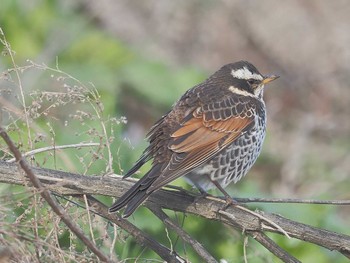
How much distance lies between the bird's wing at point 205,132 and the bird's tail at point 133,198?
0.76 ft

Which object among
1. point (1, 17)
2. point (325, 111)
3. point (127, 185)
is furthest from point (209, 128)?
point (325, 111)

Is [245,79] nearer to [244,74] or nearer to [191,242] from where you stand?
[244,74]

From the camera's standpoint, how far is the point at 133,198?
435 cm

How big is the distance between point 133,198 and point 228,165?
0.94 metres

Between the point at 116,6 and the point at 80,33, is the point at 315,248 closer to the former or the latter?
the point at 80,33

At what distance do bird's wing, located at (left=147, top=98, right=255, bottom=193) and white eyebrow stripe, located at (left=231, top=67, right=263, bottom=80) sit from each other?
0.67 feet

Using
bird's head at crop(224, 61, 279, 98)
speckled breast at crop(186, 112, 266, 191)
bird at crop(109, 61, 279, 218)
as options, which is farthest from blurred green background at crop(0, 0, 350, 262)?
speckled breast at crop(186, 112, 266, 191)

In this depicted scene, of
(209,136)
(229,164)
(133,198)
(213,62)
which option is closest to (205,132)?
(209,136)

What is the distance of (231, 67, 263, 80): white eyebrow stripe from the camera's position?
565 cm

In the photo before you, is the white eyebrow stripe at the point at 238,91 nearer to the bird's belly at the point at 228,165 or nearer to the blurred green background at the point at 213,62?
the bird's belly at the point at 228,165

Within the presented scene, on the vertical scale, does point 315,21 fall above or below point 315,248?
above

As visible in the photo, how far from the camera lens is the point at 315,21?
12.3m

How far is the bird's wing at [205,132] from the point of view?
4.90 meters

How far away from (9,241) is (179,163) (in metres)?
1.29
